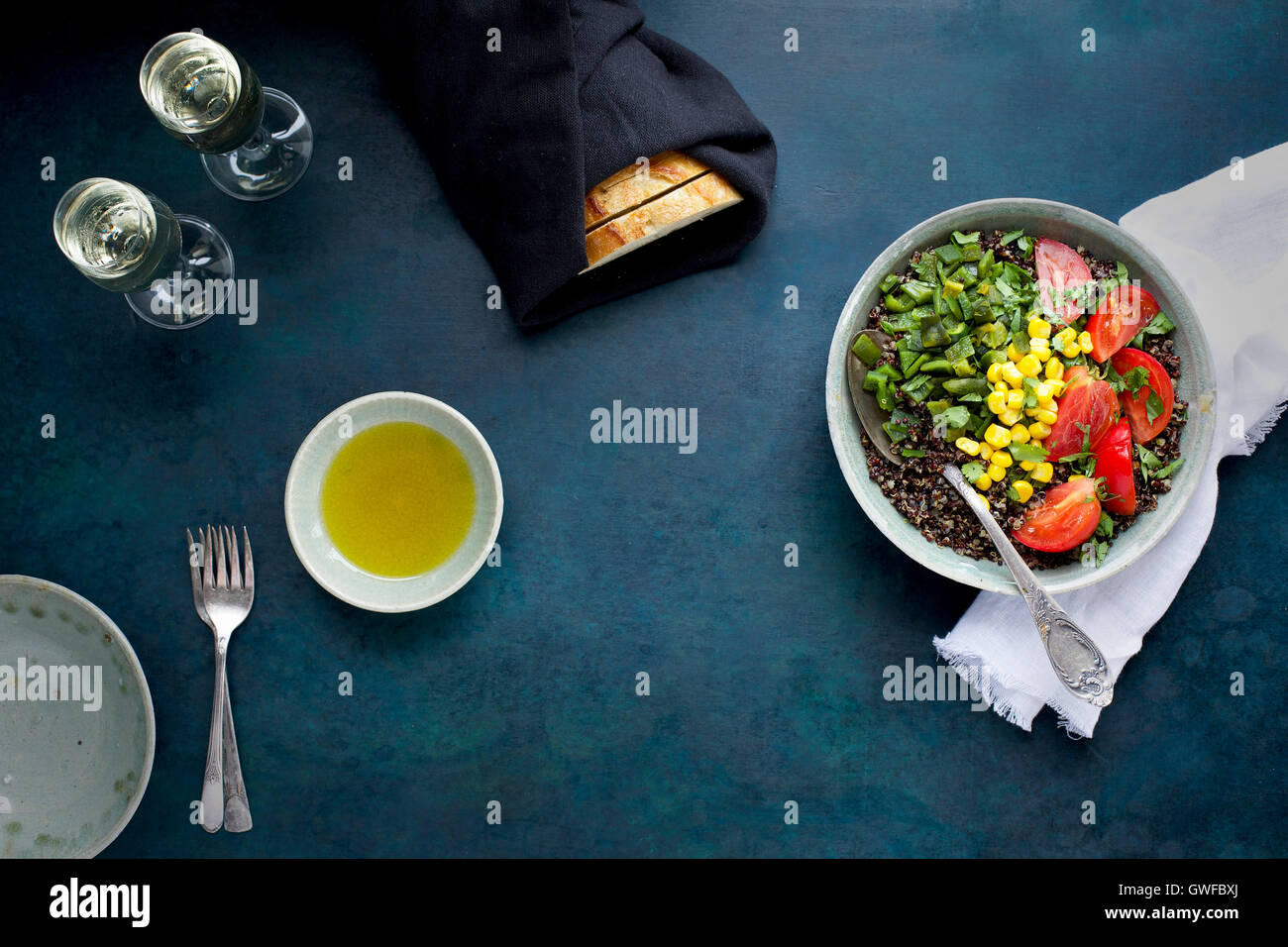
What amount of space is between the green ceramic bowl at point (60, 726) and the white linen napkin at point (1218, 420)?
1711 mm

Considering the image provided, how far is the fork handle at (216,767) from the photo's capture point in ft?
6.00

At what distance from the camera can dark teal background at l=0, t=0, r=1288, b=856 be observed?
6.30 ft

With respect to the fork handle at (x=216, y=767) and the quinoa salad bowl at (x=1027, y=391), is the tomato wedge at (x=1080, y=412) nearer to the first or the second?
the quinoa salad bowl at (x=1027, y=391)

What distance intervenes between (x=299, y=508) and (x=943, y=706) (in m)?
1.40

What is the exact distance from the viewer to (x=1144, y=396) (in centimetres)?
173

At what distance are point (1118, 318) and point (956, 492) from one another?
450 mm

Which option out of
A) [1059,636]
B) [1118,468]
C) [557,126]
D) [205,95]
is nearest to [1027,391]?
[1118,468]

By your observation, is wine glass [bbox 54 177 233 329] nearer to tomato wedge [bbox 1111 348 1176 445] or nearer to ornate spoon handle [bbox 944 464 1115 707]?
ornate spoon handle [bbox 944 464 1115 707]

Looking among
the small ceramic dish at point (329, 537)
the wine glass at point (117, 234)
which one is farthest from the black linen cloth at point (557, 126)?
the wine glass at point (117, 234)

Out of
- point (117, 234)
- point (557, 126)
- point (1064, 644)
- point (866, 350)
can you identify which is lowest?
point (1064, 644)

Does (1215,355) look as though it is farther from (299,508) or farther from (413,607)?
(299,508)

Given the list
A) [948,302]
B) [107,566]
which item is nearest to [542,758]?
[107,566]

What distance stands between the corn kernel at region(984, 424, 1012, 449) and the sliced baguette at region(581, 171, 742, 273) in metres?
0.70

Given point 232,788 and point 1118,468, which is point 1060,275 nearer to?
point 1118,468
